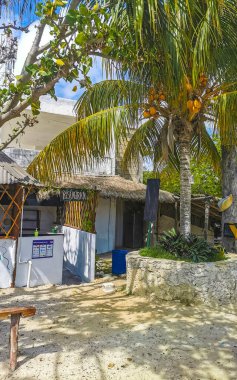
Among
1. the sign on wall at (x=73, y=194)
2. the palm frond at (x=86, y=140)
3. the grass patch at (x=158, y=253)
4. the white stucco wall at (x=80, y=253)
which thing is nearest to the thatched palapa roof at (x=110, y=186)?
the white stucco wall at (x=80, y=253)

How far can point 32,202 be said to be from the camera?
12.4 metres

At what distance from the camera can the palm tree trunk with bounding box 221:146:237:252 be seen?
862cm

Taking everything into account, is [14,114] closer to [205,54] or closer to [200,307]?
[205,54]

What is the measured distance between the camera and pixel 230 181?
870 cm

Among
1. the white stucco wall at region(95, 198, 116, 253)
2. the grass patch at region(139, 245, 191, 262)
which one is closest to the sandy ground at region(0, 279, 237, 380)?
the grass patch at region(139, 245, 191, 262)

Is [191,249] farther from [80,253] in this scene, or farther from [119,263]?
[80,253]

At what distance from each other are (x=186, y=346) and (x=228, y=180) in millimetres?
5310

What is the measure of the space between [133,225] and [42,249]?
7765mm

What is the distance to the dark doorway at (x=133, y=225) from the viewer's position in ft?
49.3

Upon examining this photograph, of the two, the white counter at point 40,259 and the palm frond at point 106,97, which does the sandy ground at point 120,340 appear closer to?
the white counter at point 40,259

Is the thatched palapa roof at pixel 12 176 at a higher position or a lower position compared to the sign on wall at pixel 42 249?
higher

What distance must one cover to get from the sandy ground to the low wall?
0.24m

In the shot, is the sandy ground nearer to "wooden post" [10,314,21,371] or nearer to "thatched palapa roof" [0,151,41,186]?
"wooden post" [10,314,21,371]

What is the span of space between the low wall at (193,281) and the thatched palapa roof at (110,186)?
5.20 m
